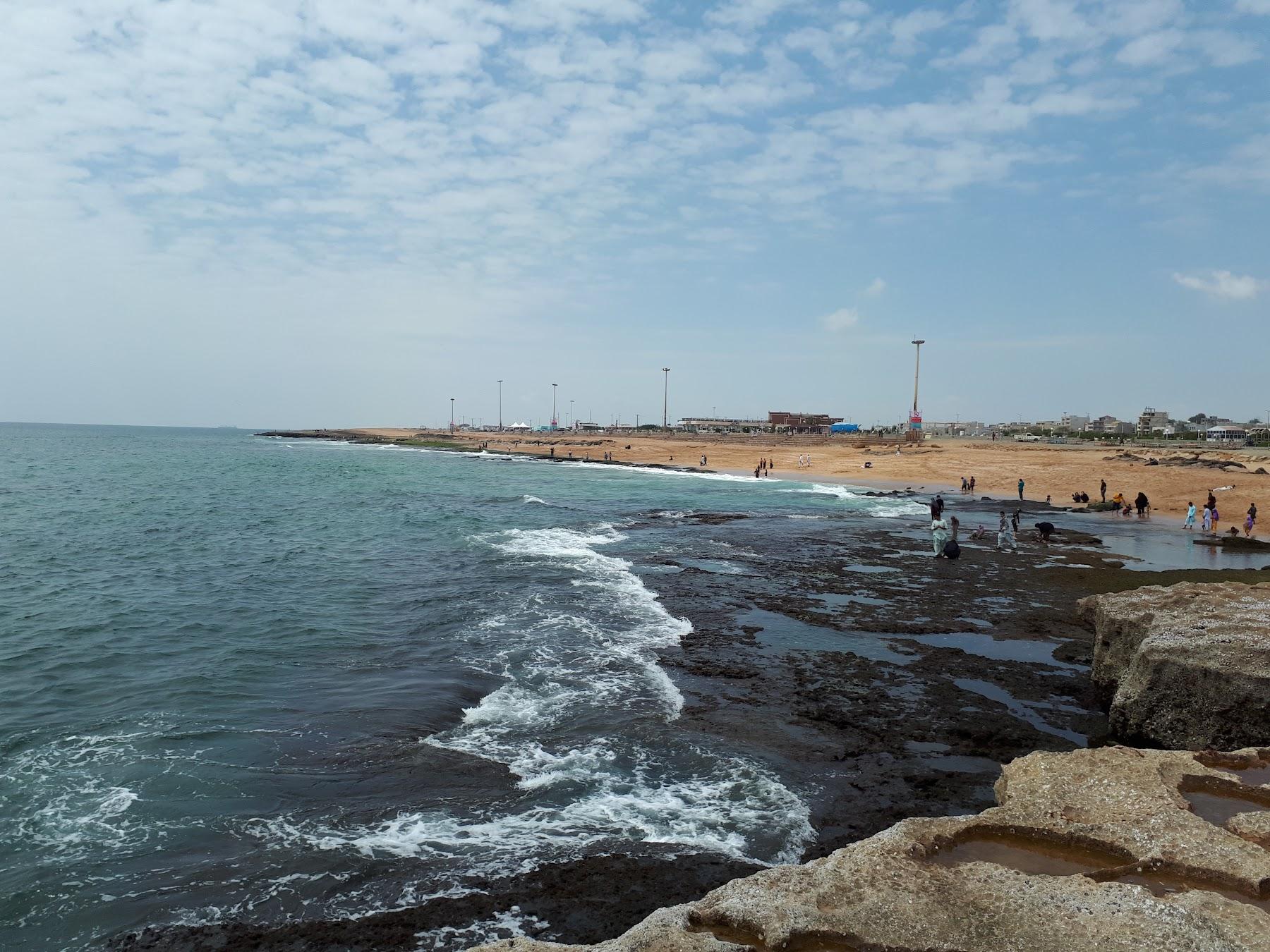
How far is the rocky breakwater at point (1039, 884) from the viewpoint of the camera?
4.54 m

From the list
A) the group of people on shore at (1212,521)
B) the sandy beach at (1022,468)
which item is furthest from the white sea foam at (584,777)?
the sandy beach at (1022,468)

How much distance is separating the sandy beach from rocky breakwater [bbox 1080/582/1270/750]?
30552mm

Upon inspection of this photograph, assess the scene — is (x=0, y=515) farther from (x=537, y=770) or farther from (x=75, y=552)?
(x=537, y=770)

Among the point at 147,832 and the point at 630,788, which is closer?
the point at 147,832

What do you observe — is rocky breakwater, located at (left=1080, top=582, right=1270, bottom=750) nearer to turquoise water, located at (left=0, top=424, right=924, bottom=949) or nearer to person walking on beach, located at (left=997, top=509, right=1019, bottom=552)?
turquoise water, located at (left=0, top=424, right=924, bottom=949)

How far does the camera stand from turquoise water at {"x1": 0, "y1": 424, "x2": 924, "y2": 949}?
24.5ft

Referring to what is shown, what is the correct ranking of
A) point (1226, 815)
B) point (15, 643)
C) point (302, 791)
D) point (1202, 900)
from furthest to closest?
point (15, 643)
point (302, 791)
point (1226, 815)
point (1202, 900)

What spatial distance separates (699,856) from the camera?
763cm

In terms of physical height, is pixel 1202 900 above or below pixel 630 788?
above

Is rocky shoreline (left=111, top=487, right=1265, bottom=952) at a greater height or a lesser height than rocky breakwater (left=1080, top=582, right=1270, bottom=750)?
lesser

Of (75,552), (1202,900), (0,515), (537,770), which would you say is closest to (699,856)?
(537,770)

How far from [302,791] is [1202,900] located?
9.12m

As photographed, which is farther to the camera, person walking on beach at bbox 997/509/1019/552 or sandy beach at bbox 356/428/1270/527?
sandy beach at bbox 356/428/1270/527

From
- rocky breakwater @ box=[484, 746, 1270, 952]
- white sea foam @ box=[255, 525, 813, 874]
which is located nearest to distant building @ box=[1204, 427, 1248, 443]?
white sea foam @ box=[255, 525, 813, 874]
